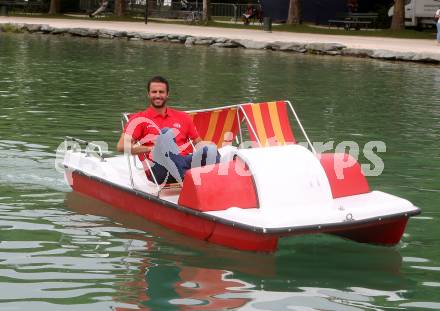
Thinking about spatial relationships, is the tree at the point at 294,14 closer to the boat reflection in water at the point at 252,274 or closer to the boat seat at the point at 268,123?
the boat seat at the point at 268,123

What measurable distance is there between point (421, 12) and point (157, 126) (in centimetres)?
4264

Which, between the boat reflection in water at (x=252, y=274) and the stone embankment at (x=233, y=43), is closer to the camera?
the boat reflection in water at (x=252, y=274)

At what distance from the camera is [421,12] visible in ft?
172

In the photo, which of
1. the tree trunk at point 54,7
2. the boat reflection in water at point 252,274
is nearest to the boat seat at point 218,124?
the boat reflection in water at point 252,274

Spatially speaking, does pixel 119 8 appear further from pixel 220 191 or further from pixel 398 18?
pixel 220 191

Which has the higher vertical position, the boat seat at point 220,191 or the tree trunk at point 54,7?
the tree trunk at point 54,7

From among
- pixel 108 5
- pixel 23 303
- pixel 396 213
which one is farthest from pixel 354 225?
pixel 108 5

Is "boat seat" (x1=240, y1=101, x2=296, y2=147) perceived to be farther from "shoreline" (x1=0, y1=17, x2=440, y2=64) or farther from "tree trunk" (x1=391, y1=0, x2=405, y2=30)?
"tree trunk" (x1=391, y1=0, x2=405, y2=30)

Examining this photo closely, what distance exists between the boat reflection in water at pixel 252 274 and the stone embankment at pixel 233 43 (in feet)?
85.7

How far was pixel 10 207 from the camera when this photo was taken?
489 inches

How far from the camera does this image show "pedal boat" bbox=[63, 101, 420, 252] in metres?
9.99

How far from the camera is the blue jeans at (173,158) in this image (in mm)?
11445

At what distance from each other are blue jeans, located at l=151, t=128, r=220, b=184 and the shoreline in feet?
83.9

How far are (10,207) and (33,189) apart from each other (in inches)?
45.0
